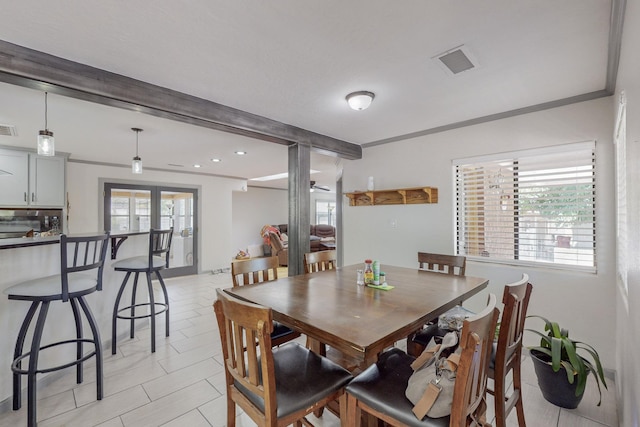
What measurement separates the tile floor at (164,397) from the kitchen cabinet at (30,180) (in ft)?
9.54

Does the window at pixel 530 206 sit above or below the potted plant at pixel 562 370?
above

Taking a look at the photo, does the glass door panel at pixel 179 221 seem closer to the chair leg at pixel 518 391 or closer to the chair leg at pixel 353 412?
the chair leg at pixel 353 412

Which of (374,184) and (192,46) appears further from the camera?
(374,184)

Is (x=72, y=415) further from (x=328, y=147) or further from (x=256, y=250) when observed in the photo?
(x=256, y=250)

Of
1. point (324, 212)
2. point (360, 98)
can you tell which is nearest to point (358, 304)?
point (360, 98)

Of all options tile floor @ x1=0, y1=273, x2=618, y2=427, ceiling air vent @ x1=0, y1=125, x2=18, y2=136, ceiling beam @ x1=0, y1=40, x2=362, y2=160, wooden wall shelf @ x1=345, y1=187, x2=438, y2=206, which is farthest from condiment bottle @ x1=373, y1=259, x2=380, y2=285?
ceiling air vent @ x1=0, y1=125, x2=18, y2=136

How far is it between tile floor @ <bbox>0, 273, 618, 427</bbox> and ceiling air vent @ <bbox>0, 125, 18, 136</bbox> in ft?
9.01

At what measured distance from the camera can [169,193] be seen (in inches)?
240

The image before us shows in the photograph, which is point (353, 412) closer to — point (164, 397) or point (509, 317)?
point (509, 317)

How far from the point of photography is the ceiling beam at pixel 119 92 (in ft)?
5.82

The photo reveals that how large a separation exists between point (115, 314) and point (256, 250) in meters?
6.64

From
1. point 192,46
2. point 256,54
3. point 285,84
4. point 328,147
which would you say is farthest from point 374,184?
point 192,46

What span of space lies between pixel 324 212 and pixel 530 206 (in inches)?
357

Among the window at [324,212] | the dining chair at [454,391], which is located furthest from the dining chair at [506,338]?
the window at [324,212]
